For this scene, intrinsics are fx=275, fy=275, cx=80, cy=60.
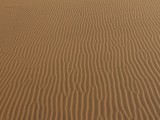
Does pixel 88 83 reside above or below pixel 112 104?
above

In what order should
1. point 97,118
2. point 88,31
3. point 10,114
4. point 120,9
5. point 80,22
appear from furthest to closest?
point 120,9 → point 80,22 → point 88,31 → point 10,114 → point 97,118

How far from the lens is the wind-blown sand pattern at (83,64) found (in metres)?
5.85

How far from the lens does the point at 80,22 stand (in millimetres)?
11086

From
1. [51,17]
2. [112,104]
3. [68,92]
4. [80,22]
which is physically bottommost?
[112,104]

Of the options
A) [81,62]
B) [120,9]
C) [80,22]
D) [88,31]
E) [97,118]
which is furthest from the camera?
[120,9]

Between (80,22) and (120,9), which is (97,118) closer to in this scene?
(80,22)

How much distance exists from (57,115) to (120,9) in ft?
24.8

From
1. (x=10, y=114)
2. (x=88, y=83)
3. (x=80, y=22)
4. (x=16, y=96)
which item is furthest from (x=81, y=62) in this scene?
(x=80, y=22)

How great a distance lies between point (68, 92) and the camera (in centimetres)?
639

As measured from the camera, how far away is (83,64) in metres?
7.59

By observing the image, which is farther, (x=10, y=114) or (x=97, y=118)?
(x=10, y=114)

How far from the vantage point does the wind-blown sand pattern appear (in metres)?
5.85

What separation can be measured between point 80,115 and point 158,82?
81.5 inches

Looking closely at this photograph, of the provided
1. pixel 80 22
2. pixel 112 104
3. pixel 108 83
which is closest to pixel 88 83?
pixel 108 83
